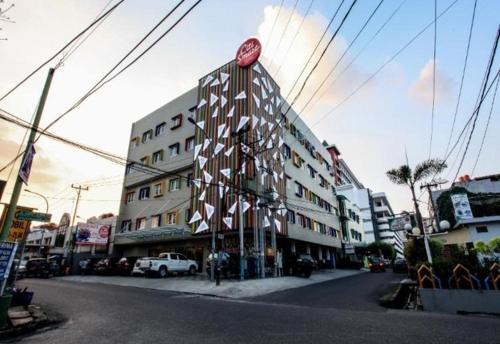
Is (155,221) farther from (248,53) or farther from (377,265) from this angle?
(377,265)

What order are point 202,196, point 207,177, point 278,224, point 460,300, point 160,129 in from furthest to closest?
point 160,129 < point 207,177 < point 202,196 < point 278,224 < point 460,300

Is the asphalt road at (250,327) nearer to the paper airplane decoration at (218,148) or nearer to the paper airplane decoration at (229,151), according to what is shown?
the paper airplane decoration at (229,151)

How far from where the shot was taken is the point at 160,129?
33844 mm

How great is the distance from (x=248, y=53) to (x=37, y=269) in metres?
28.5

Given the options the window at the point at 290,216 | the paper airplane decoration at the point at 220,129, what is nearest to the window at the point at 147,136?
the paper airplane decoration at the point at 220,129

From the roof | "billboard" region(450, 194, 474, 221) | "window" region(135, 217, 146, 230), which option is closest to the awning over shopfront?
"window" region(135, 217, 146, 230)

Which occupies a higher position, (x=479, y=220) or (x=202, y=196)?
(x=202, y=196)

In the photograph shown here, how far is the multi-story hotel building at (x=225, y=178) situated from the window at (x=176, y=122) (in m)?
0.13

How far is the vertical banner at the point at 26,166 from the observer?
24.8 ft

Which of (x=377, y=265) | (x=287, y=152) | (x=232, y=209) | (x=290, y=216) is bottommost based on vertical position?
(x=377, y=265)

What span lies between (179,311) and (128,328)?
2145 millimetres

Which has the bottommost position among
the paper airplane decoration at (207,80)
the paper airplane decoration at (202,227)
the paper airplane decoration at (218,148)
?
the paper airplane decoration at (202,227)

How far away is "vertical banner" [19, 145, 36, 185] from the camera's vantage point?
24.8ft

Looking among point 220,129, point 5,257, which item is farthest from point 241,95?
point 5,257
